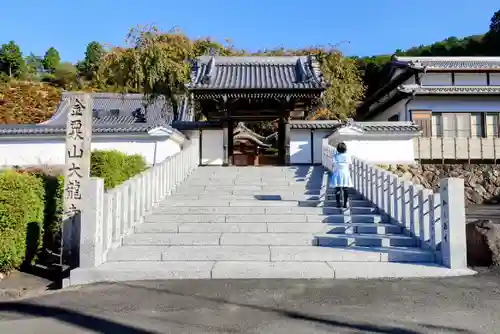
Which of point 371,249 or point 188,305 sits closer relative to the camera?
point 188,305

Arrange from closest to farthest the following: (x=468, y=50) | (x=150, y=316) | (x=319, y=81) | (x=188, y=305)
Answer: (x=150, y=316) → (x=188, y=305) → (x=319, y=81) → (x=468, y=50)

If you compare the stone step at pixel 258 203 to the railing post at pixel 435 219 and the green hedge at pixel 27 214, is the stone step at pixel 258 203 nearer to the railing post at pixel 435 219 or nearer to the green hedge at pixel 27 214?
the green hedge at pixel 27 214

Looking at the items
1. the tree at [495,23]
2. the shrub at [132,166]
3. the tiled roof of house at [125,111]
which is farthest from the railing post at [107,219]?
the tree at [495,23]

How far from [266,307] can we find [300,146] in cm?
1300

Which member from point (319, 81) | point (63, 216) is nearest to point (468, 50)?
point (319, 81)

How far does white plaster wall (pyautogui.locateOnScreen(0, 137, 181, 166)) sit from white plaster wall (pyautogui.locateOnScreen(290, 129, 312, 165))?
15.9ft

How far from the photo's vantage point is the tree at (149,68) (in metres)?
20.4

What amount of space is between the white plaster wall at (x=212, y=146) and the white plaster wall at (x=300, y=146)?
9.62 ft

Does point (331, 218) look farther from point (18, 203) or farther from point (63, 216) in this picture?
point (18, 203)

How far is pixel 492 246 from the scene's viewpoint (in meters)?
6.25

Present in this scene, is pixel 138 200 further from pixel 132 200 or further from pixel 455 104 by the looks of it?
pixel 455 104

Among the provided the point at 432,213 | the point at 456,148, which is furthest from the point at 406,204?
the point at 456,148

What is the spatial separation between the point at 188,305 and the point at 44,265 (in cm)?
331

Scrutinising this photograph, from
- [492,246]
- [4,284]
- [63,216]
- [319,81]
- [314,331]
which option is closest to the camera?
[314,331]
